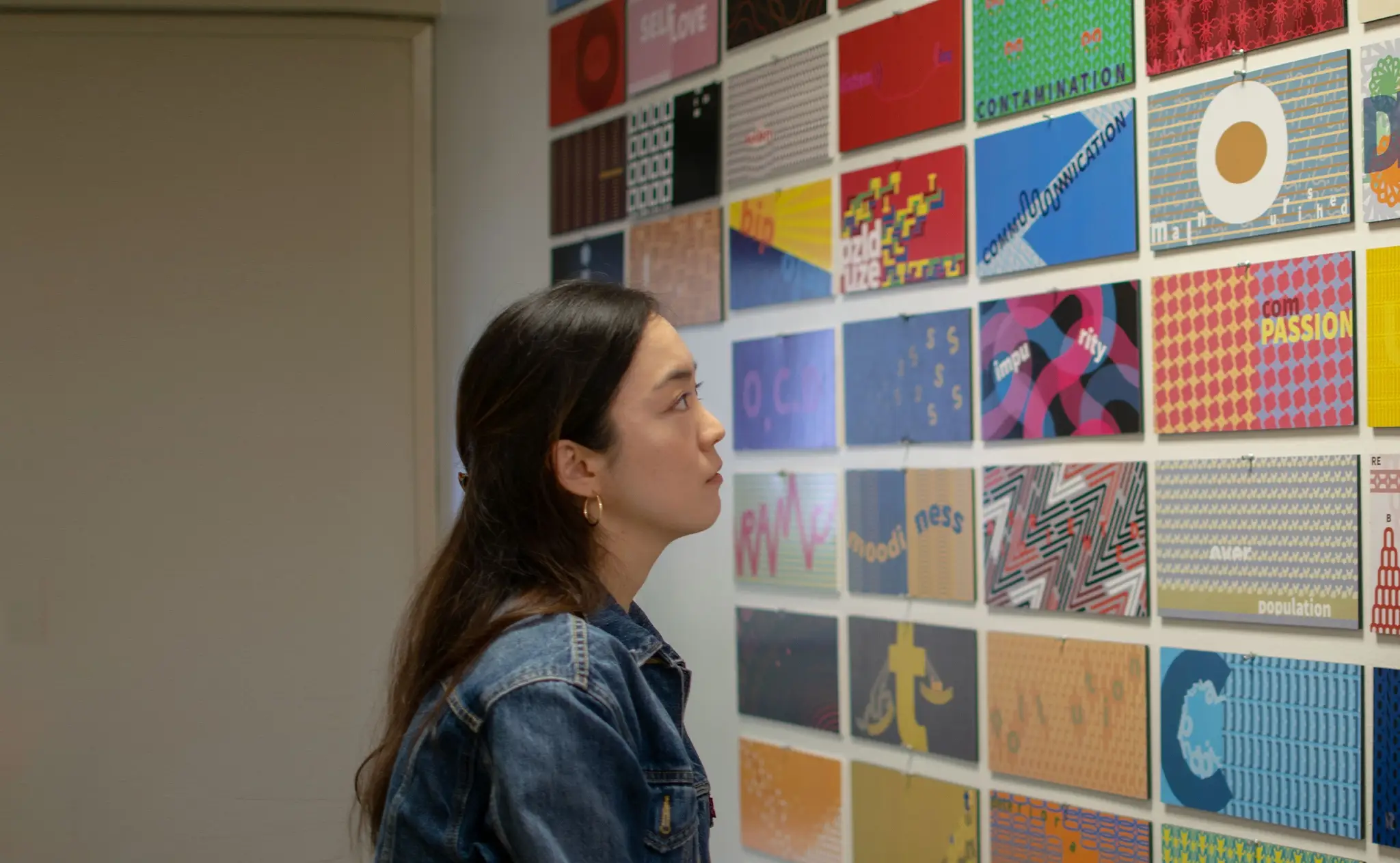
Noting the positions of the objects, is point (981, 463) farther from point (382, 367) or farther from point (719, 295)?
point (382, 367)

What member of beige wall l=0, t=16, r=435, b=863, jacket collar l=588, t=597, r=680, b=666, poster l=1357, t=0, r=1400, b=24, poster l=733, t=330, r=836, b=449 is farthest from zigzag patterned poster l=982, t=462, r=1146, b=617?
beige wall l=0, t=16, r=435, b=863

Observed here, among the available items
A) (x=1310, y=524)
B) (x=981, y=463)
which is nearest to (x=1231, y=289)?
(x=1310, y=524)

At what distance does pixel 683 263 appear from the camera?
112 inches

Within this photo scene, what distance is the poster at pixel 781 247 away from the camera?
2523 mm

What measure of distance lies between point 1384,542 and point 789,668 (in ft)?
3.73

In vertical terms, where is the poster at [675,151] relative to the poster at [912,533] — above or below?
above

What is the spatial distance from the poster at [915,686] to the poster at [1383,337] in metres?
0.74

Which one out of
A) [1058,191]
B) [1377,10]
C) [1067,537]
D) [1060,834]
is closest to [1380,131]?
[1377,10]

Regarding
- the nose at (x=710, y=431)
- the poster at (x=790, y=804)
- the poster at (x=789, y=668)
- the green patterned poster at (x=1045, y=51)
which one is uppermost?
the green patterned poster at (x=1045, y=51)

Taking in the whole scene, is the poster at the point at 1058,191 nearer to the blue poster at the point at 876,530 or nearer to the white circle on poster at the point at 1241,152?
the white circle on poster at the point at 1241,152

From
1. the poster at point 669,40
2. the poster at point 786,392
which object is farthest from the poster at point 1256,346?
the poster at point 669,40

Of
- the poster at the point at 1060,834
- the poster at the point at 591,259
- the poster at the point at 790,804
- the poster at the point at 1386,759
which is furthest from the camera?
the poster at the point at 591,259

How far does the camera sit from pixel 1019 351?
2160mm

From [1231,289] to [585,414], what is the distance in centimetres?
98
